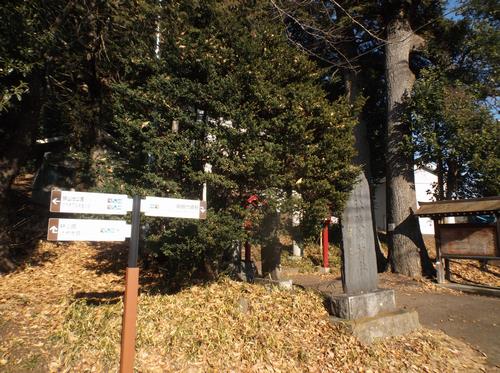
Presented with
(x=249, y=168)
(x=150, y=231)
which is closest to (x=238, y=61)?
(x=249, y=168)

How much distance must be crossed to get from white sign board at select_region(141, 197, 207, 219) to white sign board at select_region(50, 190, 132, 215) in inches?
7.8

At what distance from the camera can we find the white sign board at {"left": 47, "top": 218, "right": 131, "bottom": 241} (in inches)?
132

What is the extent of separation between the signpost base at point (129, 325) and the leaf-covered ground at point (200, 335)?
95 centimetres

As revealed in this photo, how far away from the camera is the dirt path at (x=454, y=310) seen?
235 inches

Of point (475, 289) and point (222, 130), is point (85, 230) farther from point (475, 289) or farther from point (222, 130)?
point (475, 289)

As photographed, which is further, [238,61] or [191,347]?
[238,61]

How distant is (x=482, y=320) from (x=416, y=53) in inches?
398

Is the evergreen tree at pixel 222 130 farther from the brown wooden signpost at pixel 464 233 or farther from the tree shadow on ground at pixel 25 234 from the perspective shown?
the brown wooden signpost at pixel 464 233

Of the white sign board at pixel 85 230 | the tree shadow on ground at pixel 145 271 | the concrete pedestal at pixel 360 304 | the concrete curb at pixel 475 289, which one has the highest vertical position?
the white sign board at pixel 85 230

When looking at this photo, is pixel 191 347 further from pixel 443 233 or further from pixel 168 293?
pixel 443 233

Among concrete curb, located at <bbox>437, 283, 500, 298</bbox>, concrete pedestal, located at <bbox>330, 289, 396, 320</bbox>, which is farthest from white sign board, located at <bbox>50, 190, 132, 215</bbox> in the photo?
concrete curb, located at <bbox>437, 283, 500, 298</bbox>

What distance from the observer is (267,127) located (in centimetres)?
582

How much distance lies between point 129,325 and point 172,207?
1260mm

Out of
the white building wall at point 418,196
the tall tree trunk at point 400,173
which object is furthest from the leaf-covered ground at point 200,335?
the white building wall at point 418,196
